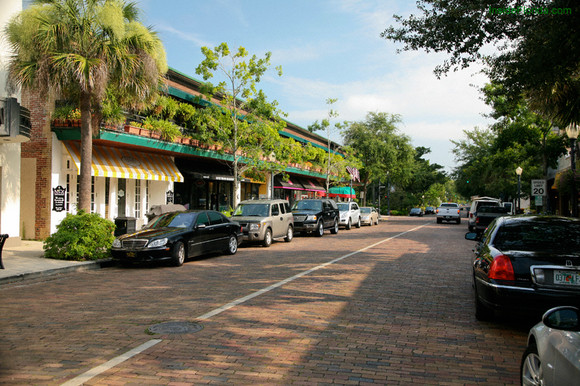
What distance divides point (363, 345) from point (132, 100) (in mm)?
11927

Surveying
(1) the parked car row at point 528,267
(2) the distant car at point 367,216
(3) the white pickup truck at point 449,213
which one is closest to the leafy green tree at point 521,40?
(1) the parked car row at point 528,267

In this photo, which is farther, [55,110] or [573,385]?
[55,110]

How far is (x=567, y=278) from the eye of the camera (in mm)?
5602

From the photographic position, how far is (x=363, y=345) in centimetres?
572

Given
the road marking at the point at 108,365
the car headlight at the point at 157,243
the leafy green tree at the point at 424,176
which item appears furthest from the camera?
the leafy green tree at the point at 424,176

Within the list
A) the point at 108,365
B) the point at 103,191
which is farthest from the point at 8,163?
the point at 108,365

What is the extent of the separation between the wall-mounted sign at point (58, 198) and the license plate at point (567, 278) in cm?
1781

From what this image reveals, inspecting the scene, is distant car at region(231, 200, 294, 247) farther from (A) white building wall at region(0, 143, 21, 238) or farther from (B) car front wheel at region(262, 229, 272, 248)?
(A) white building wall at region(0, 143, 21, 238)

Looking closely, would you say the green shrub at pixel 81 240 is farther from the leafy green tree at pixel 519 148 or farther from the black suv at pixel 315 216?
the leafy green tree at pixel 519 148

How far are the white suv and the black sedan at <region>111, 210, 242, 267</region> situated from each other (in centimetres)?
1532

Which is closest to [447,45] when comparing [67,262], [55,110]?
[67,262]

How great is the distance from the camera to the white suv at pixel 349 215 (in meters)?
30.6

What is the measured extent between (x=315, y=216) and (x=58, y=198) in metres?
11.5

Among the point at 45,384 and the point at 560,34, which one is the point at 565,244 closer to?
the point at 560,34
